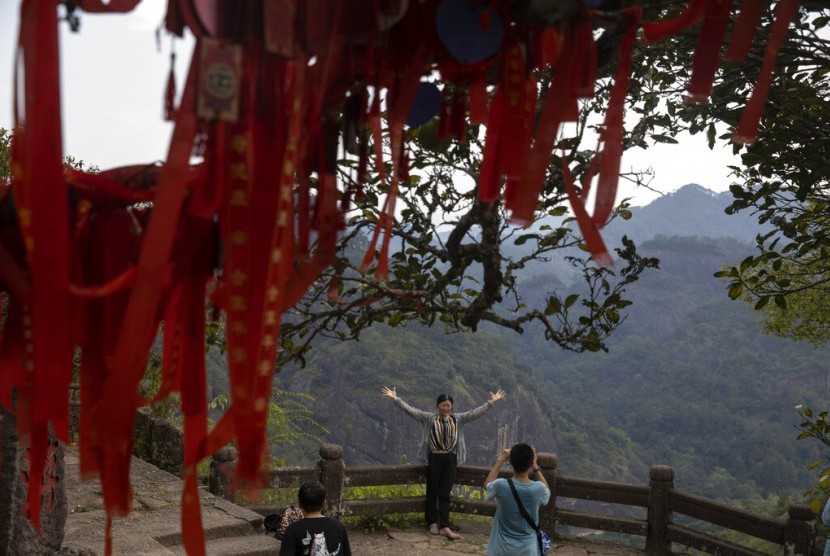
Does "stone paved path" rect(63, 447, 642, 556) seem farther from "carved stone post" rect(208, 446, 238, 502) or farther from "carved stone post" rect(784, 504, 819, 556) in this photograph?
"carved stone post" rect(784, 504, 819, 556)

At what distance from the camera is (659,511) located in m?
6.95

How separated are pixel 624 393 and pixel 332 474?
59.9 m

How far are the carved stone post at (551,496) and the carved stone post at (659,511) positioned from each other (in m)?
0.89

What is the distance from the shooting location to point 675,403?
195ft

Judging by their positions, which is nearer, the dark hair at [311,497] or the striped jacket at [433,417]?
the dark hair at [311,497]

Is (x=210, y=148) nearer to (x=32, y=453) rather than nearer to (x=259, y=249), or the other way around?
(x=259, y=249)

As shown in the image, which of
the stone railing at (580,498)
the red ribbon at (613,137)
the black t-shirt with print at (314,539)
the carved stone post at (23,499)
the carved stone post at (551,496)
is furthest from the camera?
the carved stone post at (551,496)

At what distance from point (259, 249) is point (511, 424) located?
4954 centimetres

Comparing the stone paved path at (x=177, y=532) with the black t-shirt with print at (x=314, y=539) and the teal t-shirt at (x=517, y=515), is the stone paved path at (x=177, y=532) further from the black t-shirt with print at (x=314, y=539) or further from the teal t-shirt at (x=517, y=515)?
the teal t-shirt at (x=517, y=515)

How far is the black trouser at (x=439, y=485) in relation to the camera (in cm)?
678

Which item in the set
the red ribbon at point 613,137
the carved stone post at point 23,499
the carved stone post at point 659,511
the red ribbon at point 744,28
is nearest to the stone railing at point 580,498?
the carved stone post at point 659,511

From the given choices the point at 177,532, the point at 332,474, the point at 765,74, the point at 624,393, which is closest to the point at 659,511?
the point at 332,474

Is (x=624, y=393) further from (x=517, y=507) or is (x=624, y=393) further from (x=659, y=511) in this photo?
(x=517, y=507)

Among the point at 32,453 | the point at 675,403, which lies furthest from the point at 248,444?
the point at 675,403
